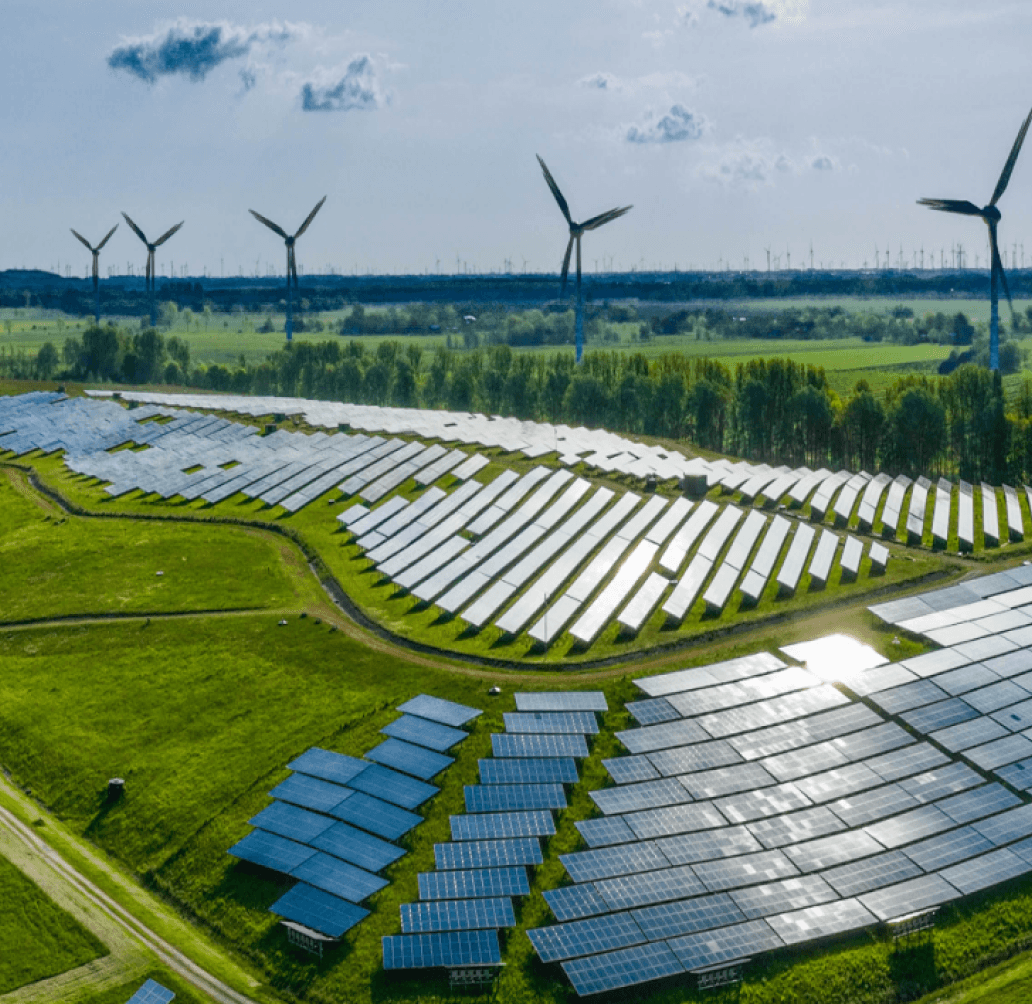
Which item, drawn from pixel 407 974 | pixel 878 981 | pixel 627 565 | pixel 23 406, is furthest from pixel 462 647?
pixel 23 406

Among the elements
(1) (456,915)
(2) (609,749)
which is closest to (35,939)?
(1) (456,915)

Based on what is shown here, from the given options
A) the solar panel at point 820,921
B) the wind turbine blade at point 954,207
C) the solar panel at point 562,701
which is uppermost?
the wind turbine blade at point 954,207

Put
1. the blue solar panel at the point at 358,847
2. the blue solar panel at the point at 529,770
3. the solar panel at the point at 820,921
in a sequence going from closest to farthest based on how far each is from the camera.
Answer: the solar panel at the point at 820,921 → the blue solar panel at the point at 358,847 → the blue solar panel at the point at 529,770

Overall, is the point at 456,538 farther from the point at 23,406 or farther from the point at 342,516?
the point at 23,406

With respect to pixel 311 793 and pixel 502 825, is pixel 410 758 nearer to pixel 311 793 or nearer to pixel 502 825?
pixel 311 793

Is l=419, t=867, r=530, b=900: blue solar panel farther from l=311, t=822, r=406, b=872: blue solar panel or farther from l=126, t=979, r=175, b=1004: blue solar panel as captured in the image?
l=126, t=979, r=175, b=1004: blue solar panel

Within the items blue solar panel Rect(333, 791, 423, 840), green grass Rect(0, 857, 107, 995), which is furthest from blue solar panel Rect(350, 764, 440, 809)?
green grass Rect(0, 857, 107, 995)

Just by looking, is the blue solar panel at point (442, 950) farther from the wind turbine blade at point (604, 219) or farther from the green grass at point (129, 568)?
the wind turbine blade at point (604, 219)

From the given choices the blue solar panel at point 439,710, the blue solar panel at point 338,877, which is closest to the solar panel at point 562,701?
the blue solar panel at point 439,710
